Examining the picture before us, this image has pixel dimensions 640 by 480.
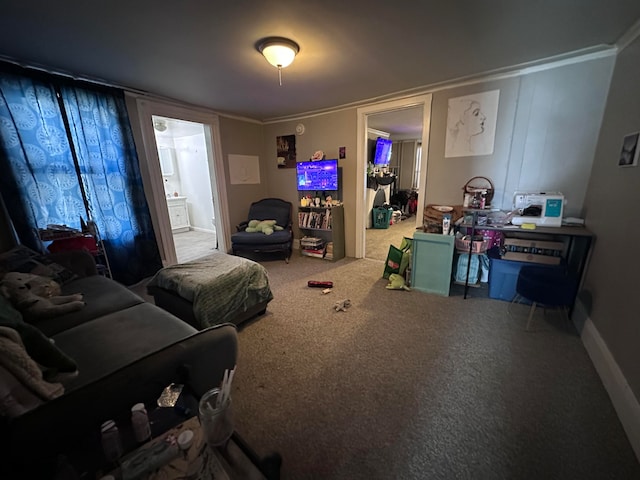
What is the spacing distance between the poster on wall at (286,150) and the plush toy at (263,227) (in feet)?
3.50

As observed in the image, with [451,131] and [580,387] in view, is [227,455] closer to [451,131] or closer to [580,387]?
[580,387]

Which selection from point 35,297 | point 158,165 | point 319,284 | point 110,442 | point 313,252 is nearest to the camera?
point 110,442

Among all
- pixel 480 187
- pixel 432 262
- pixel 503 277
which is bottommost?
pixel 503 277

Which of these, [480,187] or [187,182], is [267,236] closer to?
[480,187]

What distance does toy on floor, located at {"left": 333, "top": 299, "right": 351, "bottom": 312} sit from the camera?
246 cm

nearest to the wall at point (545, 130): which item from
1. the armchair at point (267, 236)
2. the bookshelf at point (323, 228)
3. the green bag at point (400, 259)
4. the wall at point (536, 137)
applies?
the wall at point (536, 137)

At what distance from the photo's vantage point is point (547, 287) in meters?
1.97

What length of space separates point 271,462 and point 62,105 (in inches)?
137

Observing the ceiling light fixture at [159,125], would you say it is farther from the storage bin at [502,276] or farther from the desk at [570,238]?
the storage bin at [502,276]

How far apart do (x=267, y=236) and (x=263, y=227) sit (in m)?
0.22

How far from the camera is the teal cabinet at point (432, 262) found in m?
2.62

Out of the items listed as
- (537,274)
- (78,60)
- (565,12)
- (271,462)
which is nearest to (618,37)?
(565,12)

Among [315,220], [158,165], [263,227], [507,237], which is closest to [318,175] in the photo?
[315,220]

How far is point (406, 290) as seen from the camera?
2.84 m
